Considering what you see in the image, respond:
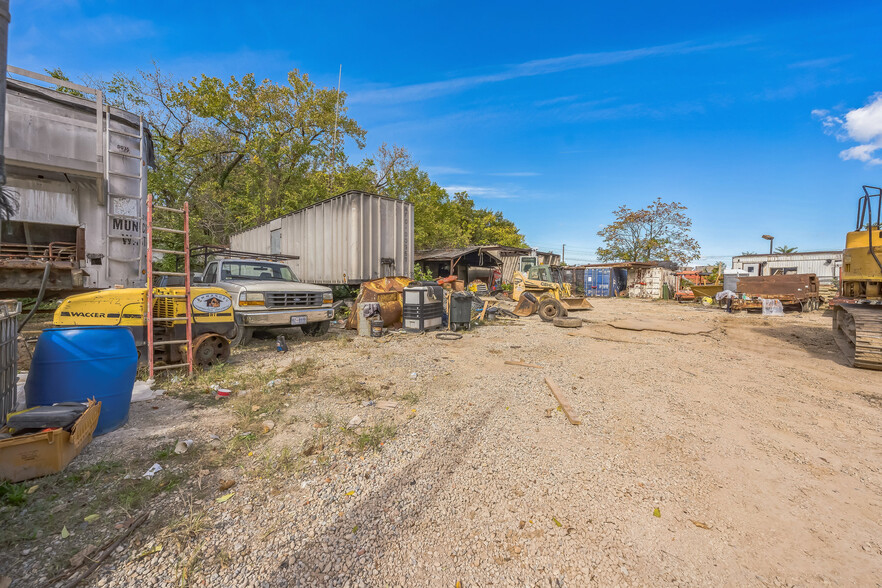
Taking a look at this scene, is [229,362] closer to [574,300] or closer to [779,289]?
A: [574,300]

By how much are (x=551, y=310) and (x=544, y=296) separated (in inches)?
26.7

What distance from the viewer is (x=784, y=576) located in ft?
6.20

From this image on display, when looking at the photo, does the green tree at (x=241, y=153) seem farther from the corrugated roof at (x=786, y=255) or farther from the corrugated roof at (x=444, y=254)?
the corrugated roof at (x=786, y=255)

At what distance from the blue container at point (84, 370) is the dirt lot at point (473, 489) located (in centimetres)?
36

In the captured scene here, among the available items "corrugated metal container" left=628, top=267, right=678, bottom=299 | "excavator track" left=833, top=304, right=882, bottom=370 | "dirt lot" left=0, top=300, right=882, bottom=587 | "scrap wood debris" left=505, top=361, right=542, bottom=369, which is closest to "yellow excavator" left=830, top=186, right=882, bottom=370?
"excavator track" left=833, top=304, right=882, bottom=370

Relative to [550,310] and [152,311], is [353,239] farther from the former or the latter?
[550,310]

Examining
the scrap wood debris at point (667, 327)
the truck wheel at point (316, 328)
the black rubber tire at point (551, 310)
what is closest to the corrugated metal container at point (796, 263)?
the scrap wood debris at point (667, 327)

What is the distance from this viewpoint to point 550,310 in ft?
41.4

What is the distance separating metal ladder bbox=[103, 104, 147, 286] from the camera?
20.9ft

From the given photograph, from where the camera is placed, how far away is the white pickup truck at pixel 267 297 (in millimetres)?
6723

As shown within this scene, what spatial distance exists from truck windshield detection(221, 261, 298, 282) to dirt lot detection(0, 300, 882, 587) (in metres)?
3.32

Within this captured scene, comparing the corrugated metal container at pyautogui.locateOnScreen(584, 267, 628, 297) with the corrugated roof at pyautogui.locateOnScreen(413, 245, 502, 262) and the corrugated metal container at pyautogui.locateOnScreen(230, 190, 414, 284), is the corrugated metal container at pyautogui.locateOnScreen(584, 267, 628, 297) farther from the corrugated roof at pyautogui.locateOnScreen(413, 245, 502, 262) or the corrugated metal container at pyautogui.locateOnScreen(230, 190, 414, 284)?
the corrugated metal container at pyautogui.locateOnScreen(230, 190, 414, 284)

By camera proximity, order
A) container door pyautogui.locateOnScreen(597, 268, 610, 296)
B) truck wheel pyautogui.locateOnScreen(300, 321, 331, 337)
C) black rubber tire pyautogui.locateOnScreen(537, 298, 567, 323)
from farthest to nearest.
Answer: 1. container door pyautogui.locateOnScreen(597, 268, 610, 296)
2. black rubber tire pyautogui.locateOnScreen(537, 298, 567, 323)
3. truck wheel pyautogui.locateOnScreen(300, 321, 331, 337)

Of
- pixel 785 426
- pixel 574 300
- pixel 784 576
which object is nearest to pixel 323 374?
pixel 784 576
